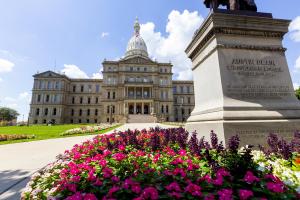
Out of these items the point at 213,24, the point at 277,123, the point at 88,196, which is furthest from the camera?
the point at 213,24

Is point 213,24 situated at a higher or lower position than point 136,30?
lower

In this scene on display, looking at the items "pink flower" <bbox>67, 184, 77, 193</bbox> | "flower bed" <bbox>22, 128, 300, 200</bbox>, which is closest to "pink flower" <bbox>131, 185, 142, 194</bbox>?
"flower bed" <bbox>22, 128, 300, 200</bbox>

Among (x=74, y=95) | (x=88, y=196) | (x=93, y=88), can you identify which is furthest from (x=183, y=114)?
(x=88, y=196)

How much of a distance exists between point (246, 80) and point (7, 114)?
122221 mm

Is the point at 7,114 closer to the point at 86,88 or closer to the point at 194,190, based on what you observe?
the point at 86,88

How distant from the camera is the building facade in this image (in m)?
62.3

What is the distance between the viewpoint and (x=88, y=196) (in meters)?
1.80

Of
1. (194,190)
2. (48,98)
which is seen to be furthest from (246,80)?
(48,98)

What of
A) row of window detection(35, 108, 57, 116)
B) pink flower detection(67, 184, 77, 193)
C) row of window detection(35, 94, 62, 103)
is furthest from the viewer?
row of window detection(35, 94, 62, 103)

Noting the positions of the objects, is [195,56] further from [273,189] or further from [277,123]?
[273,189]

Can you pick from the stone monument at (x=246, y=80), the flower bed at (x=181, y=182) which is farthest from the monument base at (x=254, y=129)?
the flower bed at (x=181, y=182)

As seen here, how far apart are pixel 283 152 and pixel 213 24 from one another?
3.73 m

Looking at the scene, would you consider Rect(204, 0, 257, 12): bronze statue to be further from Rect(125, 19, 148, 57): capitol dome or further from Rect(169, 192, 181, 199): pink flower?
Rect(125, 19, 148, 57): capitol dome

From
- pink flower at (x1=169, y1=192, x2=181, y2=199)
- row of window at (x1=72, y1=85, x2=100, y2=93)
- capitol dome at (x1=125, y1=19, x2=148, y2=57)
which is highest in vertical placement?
capitol dome at (x1=125, y1=19, x2=148, y2=57)
